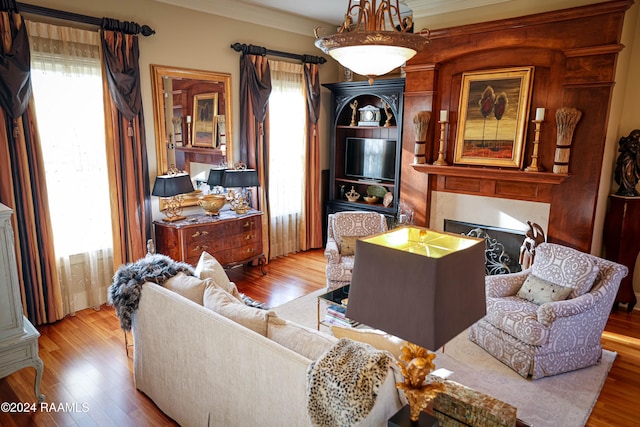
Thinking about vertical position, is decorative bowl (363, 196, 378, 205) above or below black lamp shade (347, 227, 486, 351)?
below

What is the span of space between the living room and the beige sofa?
160cm

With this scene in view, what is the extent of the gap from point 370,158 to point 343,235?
178 centimetres

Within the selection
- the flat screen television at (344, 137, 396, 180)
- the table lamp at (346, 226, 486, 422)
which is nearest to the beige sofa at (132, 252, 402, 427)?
the table lamp at (346, 226, 486, 422)

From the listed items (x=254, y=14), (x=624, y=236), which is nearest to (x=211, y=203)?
(x=254, y=14)

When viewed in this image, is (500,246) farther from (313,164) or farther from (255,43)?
(255,43)

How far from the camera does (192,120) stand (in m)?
4.87

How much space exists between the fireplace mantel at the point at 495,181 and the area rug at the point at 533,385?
158 centimetres

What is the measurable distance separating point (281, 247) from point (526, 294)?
136 inches

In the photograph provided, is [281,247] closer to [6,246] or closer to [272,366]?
[6,246]

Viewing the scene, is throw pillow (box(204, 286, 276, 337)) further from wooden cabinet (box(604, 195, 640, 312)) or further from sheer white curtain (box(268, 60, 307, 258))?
wooden cabinet (box(604, 195, 640, 312))

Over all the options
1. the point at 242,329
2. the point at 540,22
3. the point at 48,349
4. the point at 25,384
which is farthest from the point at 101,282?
the point at 540,22

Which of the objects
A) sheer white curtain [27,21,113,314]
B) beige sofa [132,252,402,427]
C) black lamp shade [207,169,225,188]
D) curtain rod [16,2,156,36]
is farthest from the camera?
black lamp shade [207,169,225,188]

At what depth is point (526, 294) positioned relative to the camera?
349 cm

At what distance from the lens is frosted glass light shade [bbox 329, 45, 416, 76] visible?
7.93ft
